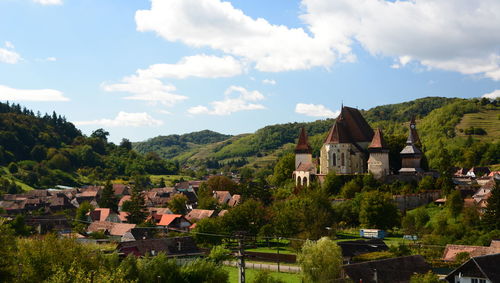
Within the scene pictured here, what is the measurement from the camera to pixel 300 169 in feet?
277

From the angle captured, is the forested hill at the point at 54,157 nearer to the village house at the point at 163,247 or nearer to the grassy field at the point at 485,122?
the village house at the point at 163,247

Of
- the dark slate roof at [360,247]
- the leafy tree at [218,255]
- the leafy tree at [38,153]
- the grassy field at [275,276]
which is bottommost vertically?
the grassy field at [275,276]

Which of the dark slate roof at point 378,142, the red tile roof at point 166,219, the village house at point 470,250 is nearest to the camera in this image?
the village house at point 470,250

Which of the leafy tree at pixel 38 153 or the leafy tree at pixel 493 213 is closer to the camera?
the leafy tree at pixel 493 213

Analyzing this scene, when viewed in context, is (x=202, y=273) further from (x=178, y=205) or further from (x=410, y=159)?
(x=178, y=205)

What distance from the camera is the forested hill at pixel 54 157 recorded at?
13950 cm

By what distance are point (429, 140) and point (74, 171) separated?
9326 centimetres

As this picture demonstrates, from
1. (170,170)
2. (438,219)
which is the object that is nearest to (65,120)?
(170,170)

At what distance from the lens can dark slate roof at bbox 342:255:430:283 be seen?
40562 millimetres

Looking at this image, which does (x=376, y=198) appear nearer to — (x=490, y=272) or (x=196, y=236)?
(x=196, y=236)

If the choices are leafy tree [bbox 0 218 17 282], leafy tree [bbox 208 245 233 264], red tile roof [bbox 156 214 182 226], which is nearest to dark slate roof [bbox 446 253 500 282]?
leafy tree [bbox 208 245 233 264]

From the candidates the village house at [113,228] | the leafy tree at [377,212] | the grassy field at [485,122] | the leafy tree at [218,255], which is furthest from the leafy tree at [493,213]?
the grassy field at [485,122]

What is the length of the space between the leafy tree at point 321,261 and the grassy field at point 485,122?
113016 millimetres

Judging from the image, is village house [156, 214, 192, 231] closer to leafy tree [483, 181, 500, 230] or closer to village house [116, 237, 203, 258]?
village house [116, 237, 203, 258]
